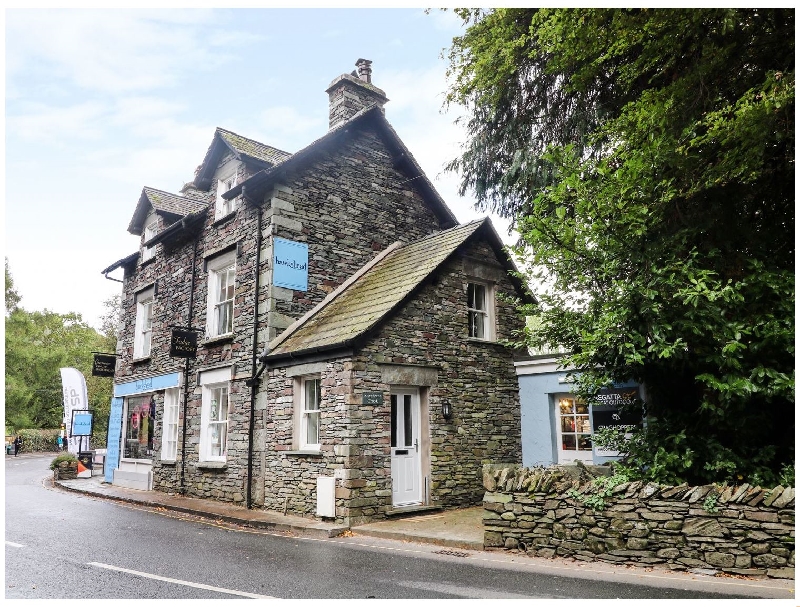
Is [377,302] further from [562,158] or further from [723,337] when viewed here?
[723,337]

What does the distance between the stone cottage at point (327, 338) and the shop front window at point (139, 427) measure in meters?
0.06

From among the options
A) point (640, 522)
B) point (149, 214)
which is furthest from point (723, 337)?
point (149, 214)

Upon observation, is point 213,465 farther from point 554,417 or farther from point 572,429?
point 572,429

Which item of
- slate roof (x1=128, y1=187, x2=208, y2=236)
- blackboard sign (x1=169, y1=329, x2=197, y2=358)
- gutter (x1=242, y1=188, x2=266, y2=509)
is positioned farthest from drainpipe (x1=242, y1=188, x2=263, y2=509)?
slate roof (x1=128, y1=187, x2=208, y2=236)

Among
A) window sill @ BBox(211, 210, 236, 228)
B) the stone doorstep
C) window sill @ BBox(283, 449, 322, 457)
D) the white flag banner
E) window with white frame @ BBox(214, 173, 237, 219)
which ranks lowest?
the stone doorstep

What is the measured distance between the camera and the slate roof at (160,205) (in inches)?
742

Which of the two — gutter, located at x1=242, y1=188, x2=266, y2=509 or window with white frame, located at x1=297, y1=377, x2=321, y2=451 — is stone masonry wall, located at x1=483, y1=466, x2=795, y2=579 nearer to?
window with white frame, located at x1=297, y1=377, x2=321, y2=451

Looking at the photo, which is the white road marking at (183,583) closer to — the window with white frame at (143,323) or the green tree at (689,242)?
the green tree at (689,242)

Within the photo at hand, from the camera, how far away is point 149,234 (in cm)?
1950

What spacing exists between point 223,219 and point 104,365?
7722 millimetres

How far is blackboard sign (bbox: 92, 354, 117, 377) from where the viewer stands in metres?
19.2

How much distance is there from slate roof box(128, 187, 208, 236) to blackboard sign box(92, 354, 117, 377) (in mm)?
4278
